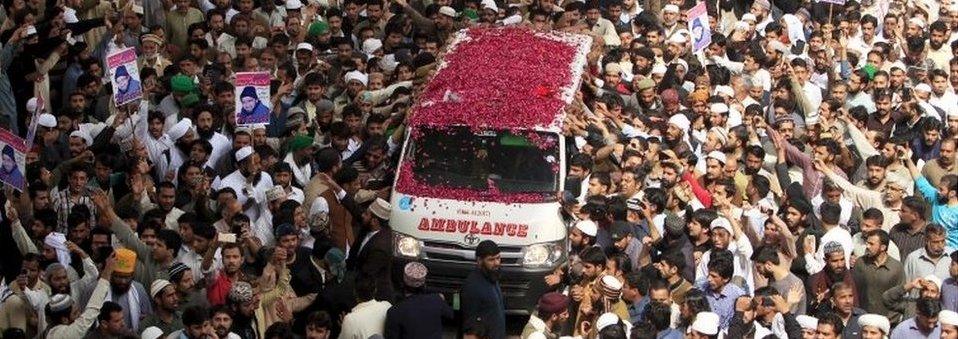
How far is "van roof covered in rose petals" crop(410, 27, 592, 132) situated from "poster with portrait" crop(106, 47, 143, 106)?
245 centimetres

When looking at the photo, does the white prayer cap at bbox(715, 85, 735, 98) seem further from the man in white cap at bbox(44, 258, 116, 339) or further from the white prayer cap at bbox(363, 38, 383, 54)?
the man in white cap at bbox(44, 258, 116, 339)

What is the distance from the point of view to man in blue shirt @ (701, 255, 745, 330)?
1773 cm

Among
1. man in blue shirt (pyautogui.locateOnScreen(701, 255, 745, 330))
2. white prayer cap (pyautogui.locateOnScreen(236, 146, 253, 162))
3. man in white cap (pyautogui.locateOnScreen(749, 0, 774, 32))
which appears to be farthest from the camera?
man in white cap (pyautogui.locateOnScreen(749, 0, 774, 32))

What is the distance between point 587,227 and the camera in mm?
19469

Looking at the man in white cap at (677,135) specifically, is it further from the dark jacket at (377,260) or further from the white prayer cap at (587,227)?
the dark jacket at (377,260)

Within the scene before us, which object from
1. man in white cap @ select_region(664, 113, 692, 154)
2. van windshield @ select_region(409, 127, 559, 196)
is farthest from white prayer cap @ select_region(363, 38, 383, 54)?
van windshield @ select_region(409, 127, 559, 196)

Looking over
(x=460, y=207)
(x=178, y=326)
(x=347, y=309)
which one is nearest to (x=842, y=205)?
(x=460, y=207)

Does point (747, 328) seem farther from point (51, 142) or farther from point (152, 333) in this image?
point (51, 142)

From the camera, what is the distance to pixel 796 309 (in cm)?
1808

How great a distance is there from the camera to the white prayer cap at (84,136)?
20.9 meters

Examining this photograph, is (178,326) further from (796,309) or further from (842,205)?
(842,205)

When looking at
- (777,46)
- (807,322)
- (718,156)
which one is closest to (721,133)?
(718,156)

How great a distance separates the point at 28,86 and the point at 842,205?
8.10 meters

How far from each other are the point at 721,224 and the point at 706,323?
2666 mm
